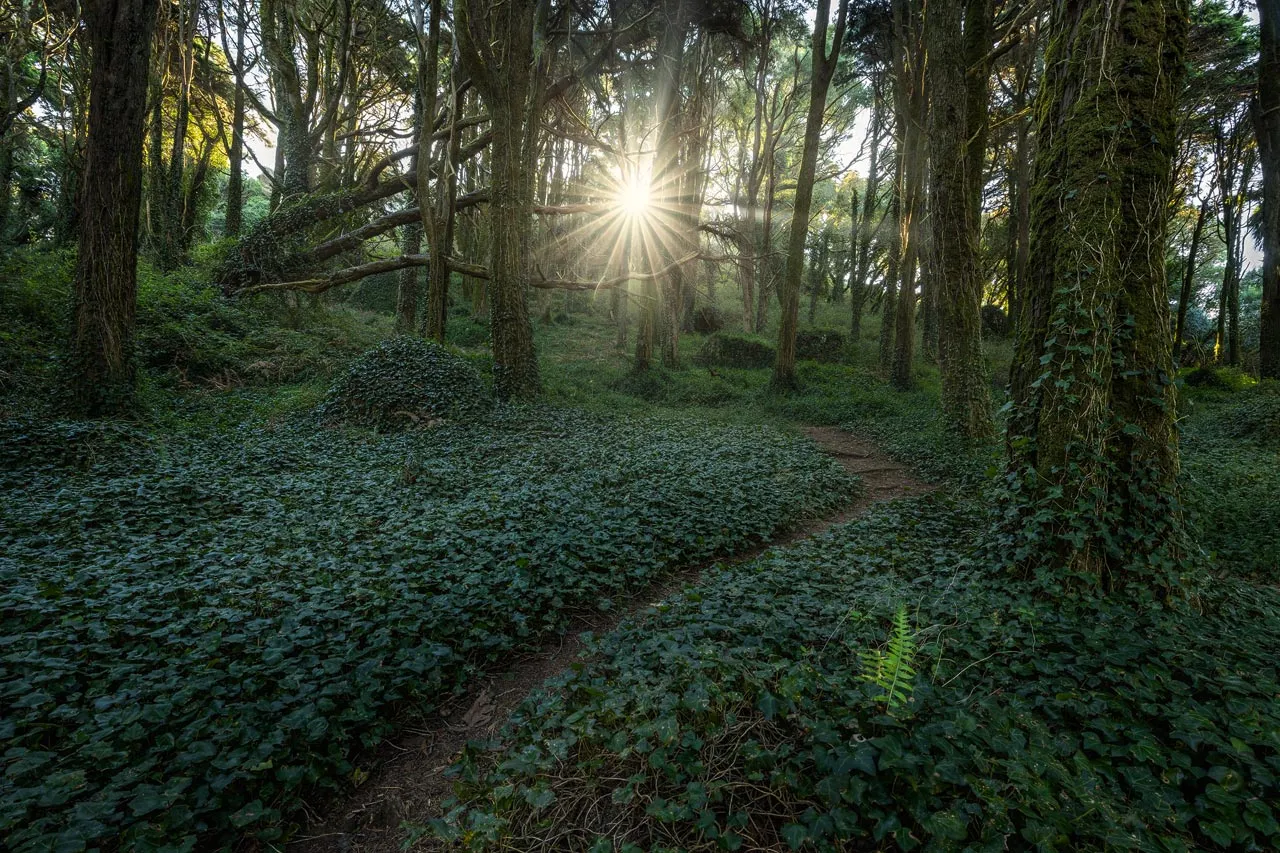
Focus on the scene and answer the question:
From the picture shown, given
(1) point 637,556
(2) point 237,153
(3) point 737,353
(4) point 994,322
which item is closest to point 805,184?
(3) point 737,353

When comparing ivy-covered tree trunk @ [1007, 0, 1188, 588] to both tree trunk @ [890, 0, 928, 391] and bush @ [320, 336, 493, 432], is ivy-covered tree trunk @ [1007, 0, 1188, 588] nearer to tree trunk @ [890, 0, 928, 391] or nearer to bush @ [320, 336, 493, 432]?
bush @ [320, 336, 493, 432]

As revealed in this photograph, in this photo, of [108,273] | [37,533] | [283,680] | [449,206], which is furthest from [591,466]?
[449,206]

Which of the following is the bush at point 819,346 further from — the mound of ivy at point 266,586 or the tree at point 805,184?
the mound of ivy at point 266,586

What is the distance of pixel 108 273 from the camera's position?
767 cm

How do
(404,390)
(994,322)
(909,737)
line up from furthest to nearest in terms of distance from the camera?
(994,322), (404,390), (909,737)

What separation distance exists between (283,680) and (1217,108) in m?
23.7

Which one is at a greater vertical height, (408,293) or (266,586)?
(408,293)

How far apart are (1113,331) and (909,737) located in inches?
131

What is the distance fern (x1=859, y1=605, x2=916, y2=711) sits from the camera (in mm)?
2508

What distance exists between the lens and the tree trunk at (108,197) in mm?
7426

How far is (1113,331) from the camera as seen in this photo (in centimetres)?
381

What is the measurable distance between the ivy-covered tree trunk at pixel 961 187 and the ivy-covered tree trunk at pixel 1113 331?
5.27 m

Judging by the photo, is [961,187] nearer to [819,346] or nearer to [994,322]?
[819,346]

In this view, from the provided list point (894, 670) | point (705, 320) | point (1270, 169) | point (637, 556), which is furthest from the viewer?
point (705, 320)
